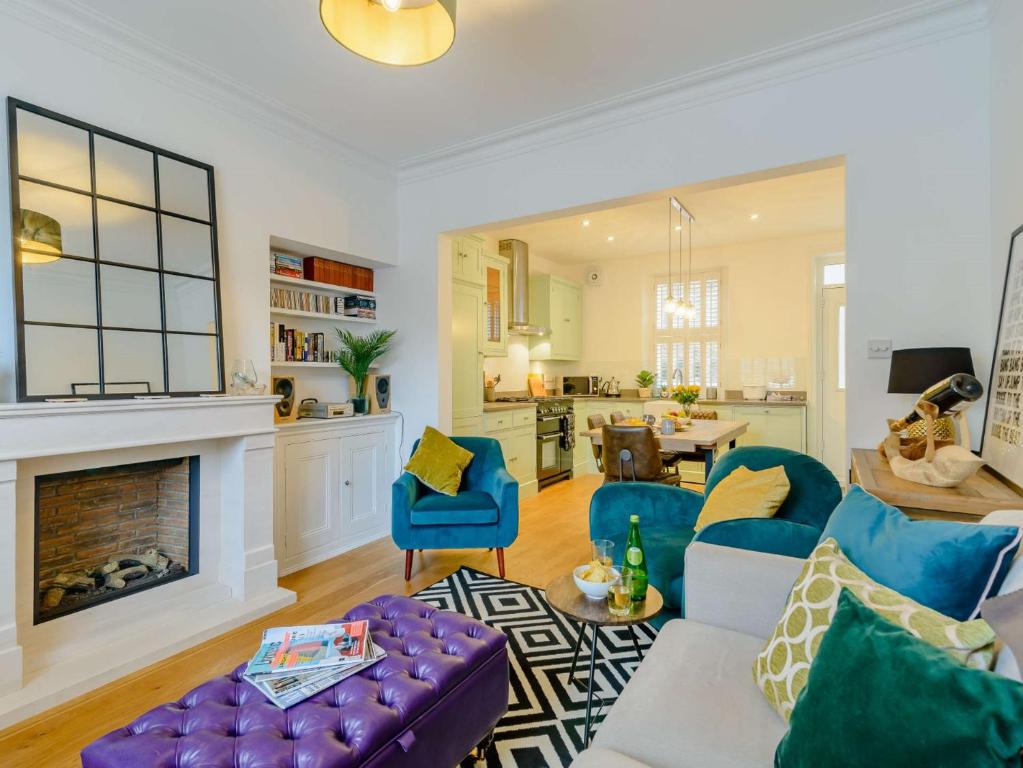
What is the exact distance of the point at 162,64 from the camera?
266cm

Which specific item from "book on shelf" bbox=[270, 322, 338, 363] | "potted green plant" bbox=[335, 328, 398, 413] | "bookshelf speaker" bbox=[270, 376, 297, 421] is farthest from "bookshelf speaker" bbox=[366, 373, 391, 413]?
"bookshelf speaker" bbox=[270, 376, 297, 421]

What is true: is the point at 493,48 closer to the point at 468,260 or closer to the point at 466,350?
the point at 468,260

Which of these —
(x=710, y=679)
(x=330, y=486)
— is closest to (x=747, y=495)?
(x=710, y=679)

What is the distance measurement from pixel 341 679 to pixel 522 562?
217 centimetres

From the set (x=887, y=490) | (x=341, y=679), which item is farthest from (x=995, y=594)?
(x=341, y=679)

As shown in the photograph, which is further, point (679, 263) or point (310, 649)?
point (679, 263)

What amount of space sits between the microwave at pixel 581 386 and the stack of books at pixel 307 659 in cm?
581

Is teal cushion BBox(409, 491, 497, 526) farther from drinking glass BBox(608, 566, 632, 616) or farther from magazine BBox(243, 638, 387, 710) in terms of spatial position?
magazine BBox(243, 638, 387, 710)

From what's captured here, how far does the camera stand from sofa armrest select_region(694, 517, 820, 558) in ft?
5.94

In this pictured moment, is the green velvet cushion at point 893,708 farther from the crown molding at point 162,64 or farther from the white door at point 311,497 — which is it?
the crown molding at point 162,64

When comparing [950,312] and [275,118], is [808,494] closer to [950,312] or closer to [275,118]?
[950,312]

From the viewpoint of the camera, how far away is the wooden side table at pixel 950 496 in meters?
1.57

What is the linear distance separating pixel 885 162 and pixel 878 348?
2.96ft

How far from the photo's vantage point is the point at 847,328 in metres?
2.59
